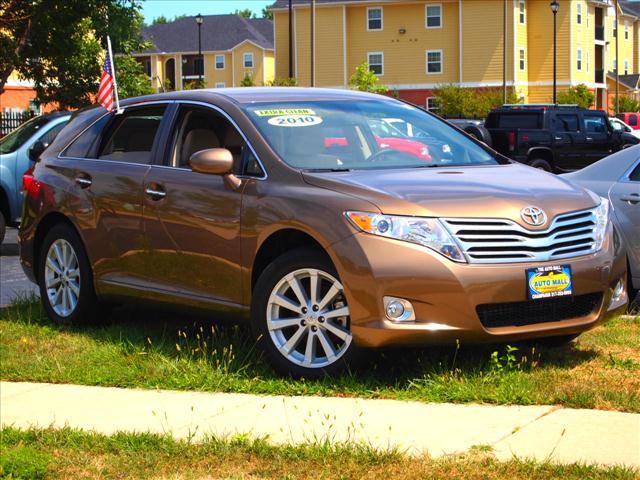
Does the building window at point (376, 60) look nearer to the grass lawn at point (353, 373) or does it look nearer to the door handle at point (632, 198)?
the door handle at point (632, 198)

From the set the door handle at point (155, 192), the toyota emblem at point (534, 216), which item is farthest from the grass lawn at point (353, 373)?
the door handle at point (155, 192)

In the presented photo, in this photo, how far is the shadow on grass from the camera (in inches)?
263

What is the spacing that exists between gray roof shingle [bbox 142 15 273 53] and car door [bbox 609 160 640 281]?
83.9m

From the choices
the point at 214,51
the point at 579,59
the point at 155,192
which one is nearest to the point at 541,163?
the point at 155,192

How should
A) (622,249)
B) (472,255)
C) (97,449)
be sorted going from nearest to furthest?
1. (97,449)
2. (472,255)
3. (622,249)

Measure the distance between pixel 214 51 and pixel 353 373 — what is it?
292 ft

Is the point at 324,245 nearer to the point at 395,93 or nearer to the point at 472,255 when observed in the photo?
the point at 472,255

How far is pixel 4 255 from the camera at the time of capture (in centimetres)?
1584

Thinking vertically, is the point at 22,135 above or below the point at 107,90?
below

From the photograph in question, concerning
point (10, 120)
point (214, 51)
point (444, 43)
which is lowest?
point (10, 120)

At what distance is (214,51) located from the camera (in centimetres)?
9381

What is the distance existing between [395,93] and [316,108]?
2380 inches

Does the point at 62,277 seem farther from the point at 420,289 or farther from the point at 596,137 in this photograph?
the point at 596,137

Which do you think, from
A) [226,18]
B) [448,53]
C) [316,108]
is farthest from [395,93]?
[316,108]
